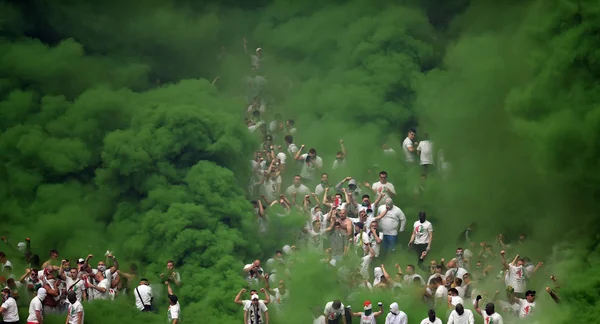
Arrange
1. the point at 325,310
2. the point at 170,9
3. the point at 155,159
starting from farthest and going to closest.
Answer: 1. the point at 170,9
2. the point at 155,159
3. the point at 325,310

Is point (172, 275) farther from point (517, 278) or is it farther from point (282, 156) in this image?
point (517, 278)

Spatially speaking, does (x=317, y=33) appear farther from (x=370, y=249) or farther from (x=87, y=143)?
(x=370, y=249)

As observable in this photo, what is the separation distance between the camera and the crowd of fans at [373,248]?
2255cm

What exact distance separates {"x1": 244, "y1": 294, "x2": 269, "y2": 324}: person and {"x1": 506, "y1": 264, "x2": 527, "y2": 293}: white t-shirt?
4.17m

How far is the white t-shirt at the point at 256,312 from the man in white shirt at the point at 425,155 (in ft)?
17.8

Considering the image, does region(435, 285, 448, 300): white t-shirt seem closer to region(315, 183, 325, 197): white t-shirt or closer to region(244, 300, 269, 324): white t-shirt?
region(244, 300, 269, 324): white t-shirt

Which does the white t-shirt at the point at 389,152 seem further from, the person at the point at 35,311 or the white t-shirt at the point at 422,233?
the person at the point at 35,311

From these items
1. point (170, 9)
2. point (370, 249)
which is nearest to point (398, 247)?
point (370, 249)

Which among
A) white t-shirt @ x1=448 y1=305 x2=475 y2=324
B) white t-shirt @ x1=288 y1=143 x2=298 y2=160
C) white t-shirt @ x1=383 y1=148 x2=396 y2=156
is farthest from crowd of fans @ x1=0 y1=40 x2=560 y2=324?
white t-shirt @ x1=383 y1=148 x2=396 y2=156

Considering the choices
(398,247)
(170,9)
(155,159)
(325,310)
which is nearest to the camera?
(325,310)

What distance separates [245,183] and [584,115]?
6.62 meters

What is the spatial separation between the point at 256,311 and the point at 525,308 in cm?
448

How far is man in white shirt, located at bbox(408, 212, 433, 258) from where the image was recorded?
79.4ft

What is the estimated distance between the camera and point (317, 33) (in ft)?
102
